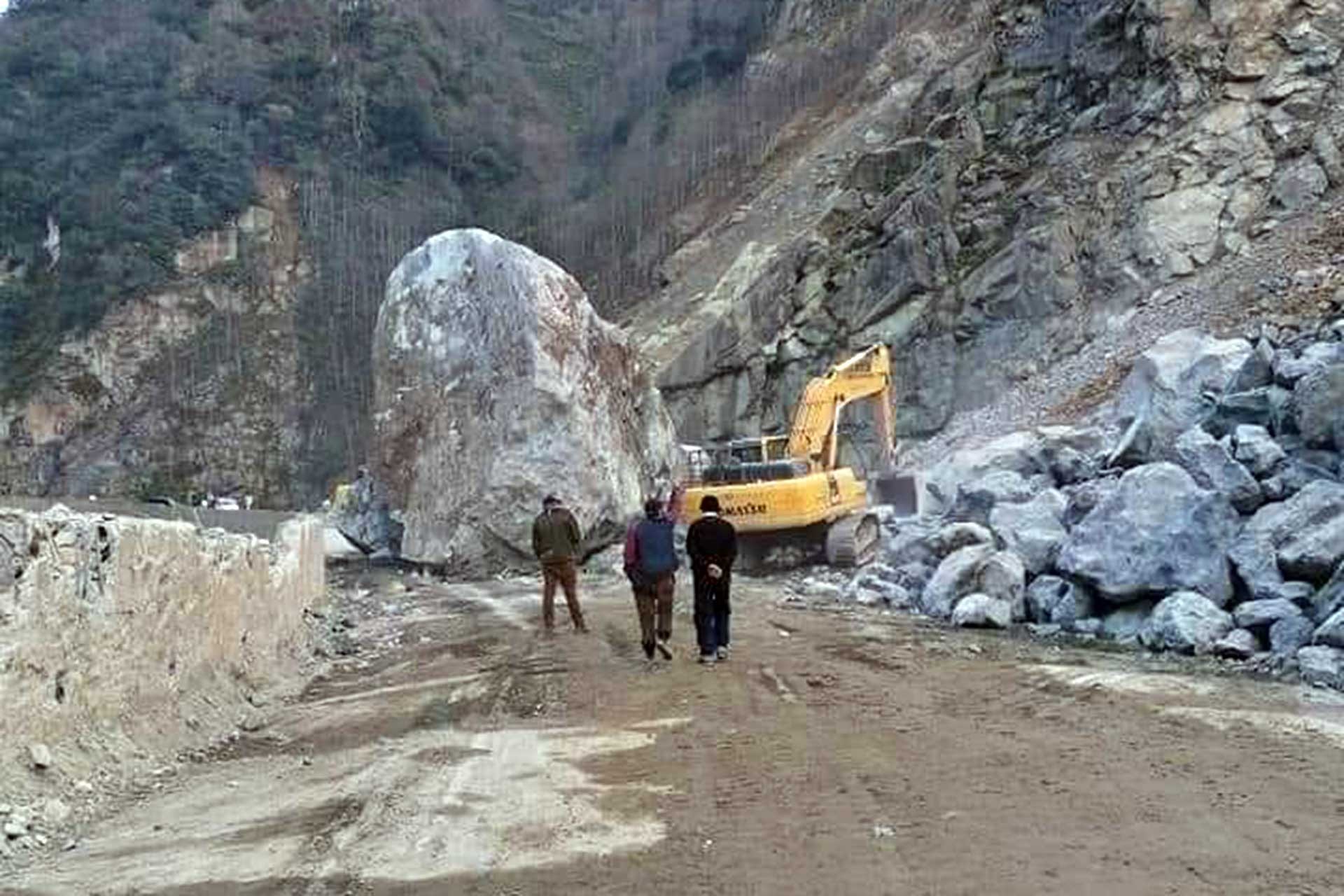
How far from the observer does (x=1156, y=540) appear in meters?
12.4

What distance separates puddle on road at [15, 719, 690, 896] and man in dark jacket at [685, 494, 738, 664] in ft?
9.05

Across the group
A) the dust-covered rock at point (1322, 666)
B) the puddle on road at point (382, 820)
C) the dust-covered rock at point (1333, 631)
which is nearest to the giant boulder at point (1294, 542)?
the dust-covered rock at point (1333, 631)

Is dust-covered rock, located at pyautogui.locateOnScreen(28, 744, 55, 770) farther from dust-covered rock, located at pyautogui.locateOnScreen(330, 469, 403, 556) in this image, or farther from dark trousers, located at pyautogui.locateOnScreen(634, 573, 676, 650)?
dust-covered rock, located at pyautogui.locateOnScreen(330, 469, 403, 556)

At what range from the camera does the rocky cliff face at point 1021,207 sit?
30766 mm

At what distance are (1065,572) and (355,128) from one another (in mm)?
68992

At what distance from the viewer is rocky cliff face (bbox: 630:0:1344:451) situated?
101 ft

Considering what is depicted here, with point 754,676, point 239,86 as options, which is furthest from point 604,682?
point 239,86

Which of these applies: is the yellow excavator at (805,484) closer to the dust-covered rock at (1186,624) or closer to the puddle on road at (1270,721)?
the dust-covered rock at (1186,624)

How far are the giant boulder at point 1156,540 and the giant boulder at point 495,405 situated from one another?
476 inches

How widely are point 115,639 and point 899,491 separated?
19.0m

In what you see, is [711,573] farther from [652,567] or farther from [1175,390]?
[1175,390]

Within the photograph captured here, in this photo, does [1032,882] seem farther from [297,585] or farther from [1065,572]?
[297,585]

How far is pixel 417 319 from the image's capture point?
25891 millimetres

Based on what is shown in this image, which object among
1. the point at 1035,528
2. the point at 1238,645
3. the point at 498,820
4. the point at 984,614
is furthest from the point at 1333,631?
the point at 498,820
